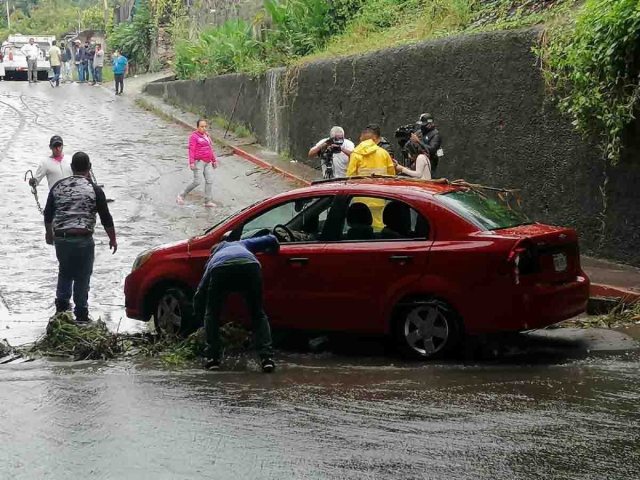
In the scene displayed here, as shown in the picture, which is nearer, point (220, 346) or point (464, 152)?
point (220, 346)

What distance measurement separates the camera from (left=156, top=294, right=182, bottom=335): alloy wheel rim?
380 inches

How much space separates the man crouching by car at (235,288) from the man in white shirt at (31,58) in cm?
3704

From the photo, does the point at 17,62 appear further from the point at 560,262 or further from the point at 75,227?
the point at 560,262

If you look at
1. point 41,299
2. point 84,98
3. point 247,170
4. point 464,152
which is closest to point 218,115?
point 247,170

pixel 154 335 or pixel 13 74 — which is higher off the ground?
pixel 13 74

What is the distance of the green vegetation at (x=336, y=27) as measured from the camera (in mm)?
15922

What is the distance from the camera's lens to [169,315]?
9703 millimetres

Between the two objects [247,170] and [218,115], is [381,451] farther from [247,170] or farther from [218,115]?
[218,115]

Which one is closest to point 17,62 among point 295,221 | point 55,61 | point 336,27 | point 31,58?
point 31,58

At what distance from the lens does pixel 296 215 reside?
29.9ft

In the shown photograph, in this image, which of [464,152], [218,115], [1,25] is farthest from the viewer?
[1,25]

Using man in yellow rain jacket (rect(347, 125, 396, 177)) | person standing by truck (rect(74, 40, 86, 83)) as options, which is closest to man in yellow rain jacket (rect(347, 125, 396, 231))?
man in yellow rain jacket (rect(347, 125, 396, 177))

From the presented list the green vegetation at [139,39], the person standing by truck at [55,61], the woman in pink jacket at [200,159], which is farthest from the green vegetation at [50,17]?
the woman in pink jacket at [200,159]

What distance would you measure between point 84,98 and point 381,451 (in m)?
31.6
